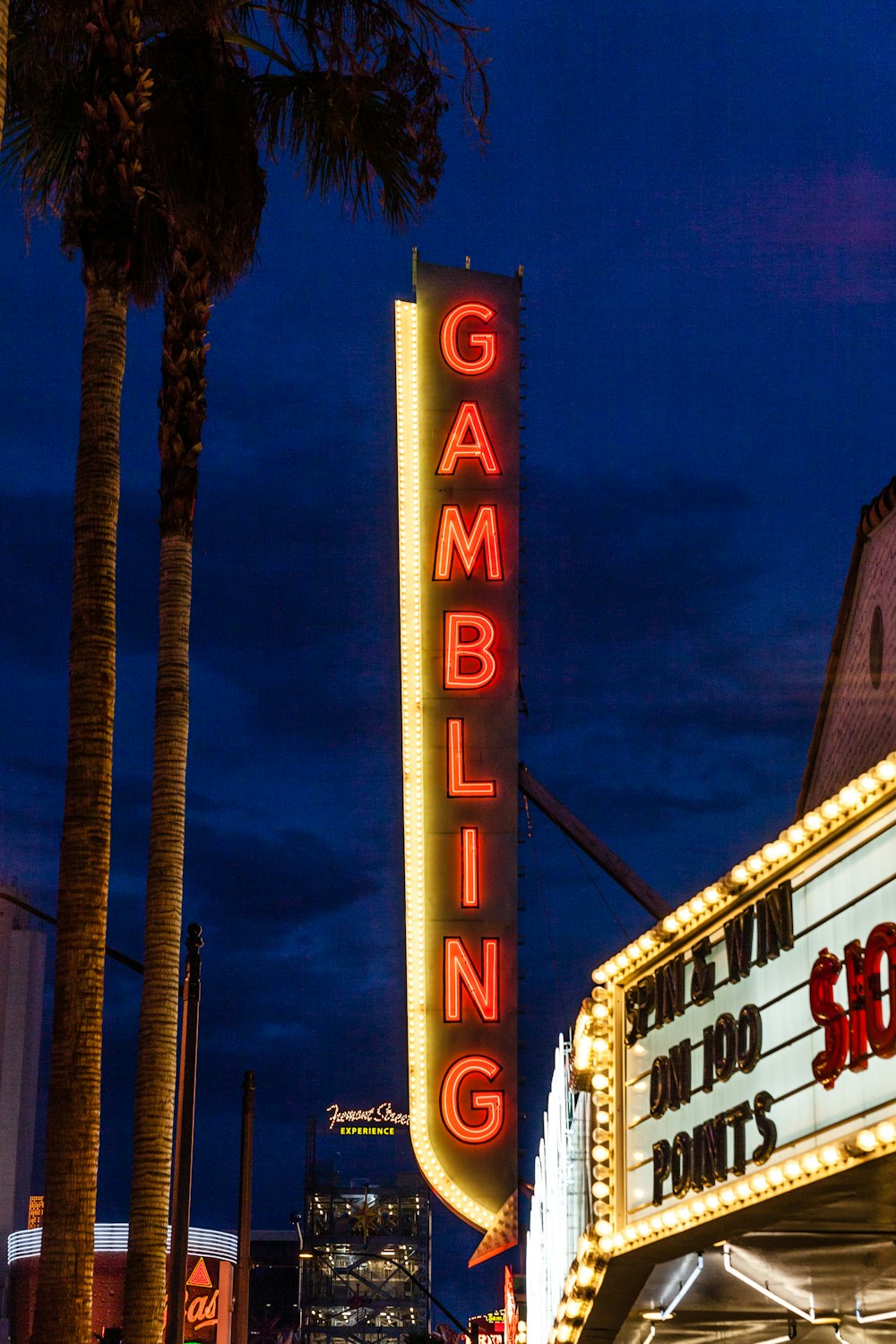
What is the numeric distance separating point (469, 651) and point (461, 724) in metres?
1.23

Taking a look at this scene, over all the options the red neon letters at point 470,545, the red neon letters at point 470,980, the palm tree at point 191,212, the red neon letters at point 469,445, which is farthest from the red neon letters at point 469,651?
the palm tree at point 191,212

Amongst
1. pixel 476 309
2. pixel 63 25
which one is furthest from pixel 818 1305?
pixel 476 309

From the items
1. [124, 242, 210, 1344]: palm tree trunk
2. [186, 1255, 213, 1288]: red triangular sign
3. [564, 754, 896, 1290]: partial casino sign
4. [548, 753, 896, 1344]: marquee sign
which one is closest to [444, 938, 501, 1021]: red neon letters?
[124, 242, 210, 1344]: palm tree trunk

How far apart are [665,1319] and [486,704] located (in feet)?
46.5

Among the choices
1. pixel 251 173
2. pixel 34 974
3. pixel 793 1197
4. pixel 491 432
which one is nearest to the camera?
pixel 793 1197

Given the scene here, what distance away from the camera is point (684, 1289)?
13086mm

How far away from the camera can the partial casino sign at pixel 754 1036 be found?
8.23m

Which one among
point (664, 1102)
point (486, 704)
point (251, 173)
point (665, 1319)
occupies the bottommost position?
point (665, 1319)

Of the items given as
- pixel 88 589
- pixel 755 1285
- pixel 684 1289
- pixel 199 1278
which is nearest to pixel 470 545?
pixel 88 589

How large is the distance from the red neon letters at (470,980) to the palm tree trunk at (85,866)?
14775 millimetres

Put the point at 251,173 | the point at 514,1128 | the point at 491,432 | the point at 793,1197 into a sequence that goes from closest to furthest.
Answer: the point at 793,1197 < the point at 251,173 < the point at 514,1128 < the point at 491,432

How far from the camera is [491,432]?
1137 inches

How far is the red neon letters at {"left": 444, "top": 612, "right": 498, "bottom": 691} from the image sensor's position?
28156mm

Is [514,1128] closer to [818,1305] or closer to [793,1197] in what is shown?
[818,1305]
